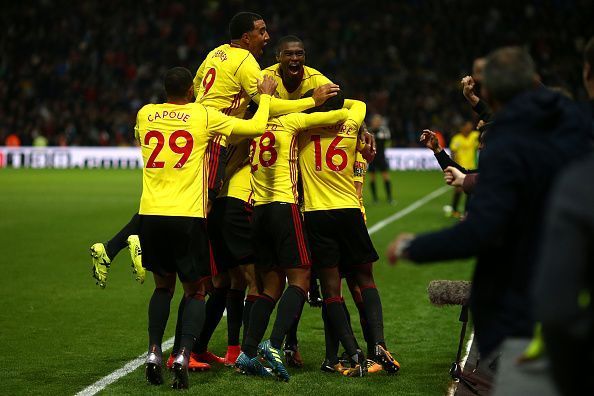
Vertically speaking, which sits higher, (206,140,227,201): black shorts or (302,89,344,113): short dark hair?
(302,89,344,113): short dark hair

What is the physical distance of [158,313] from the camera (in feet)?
23.4

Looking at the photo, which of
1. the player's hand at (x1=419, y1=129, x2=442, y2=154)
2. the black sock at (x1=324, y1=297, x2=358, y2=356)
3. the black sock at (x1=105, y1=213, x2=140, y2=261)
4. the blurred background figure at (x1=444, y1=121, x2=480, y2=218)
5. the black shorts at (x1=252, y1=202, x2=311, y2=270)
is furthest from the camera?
the blurred background figure at (x1=444, y1=121, x2=480, y2=218)

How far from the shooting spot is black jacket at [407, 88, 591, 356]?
3.70 m

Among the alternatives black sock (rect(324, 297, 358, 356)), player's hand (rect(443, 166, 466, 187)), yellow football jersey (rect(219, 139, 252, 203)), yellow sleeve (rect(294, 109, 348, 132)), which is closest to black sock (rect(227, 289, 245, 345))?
yellow football jersey (rect(219, 139, 252, 203))

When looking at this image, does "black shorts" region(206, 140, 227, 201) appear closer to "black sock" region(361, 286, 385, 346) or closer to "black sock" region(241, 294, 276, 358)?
"black sock" region(241, 294, 276, 358)

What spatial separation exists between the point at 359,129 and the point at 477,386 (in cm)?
204

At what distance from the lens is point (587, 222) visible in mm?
2895

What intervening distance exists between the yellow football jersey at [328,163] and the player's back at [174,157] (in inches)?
32.0

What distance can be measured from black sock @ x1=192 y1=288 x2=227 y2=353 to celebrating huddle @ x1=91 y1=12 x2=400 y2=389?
0.01 m

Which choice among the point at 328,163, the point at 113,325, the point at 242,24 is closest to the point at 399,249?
the point at 328,163

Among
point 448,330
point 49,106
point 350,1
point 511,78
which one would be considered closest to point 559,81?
point 350,1

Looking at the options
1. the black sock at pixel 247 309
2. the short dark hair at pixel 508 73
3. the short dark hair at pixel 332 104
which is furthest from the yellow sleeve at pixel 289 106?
the short dark hair at pixel 508 73

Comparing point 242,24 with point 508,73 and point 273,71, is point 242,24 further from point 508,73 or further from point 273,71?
point 508,73

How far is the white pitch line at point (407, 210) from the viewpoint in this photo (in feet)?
59.8
